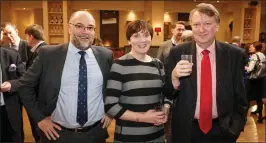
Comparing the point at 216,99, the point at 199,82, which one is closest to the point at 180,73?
the point at 199,82

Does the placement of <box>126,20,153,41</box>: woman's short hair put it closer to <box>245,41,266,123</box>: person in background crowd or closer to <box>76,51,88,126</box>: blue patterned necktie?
<box>76,51,88,126</box>: blue patterned necktie

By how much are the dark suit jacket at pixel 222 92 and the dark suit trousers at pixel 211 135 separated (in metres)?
0.04

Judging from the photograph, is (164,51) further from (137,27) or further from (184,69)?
(184,69)

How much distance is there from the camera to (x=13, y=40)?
163 inches

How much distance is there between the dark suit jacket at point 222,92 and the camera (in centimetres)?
185

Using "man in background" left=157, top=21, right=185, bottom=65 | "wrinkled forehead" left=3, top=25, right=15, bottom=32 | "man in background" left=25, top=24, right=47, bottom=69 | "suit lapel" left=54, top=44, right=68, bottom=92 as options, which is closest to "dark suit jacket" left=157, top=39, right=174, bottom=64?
"man in background" left=157, top=21, right=185, bottom=65

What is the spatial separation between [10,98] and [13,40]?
1.63m

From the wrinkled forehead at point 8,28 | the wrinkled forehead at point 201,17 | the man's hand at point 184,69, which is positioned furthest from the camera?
the wrinkled forehead at point 8,28

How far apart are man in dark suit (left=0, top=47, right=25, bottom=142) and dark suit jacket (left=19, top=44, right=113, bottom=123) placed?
721 millimetres

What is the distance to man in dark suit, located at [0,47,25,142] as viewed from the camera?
2.72 m

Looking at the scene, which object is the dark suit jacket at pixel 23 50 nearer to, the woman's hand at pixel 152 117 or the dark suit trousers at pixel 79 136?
the dark suit trousers at pixel 79 136

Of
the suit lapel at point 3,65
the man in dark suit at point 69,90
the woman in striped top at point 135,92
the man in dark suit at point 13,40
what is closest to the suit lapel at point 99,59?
the man in dark suit at point 69,90

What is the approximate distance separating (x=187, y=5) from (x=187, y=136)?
1148 centimetres

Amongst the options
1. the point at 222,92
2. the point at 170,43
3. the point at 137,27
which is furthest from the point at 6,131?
the point at 170,43
